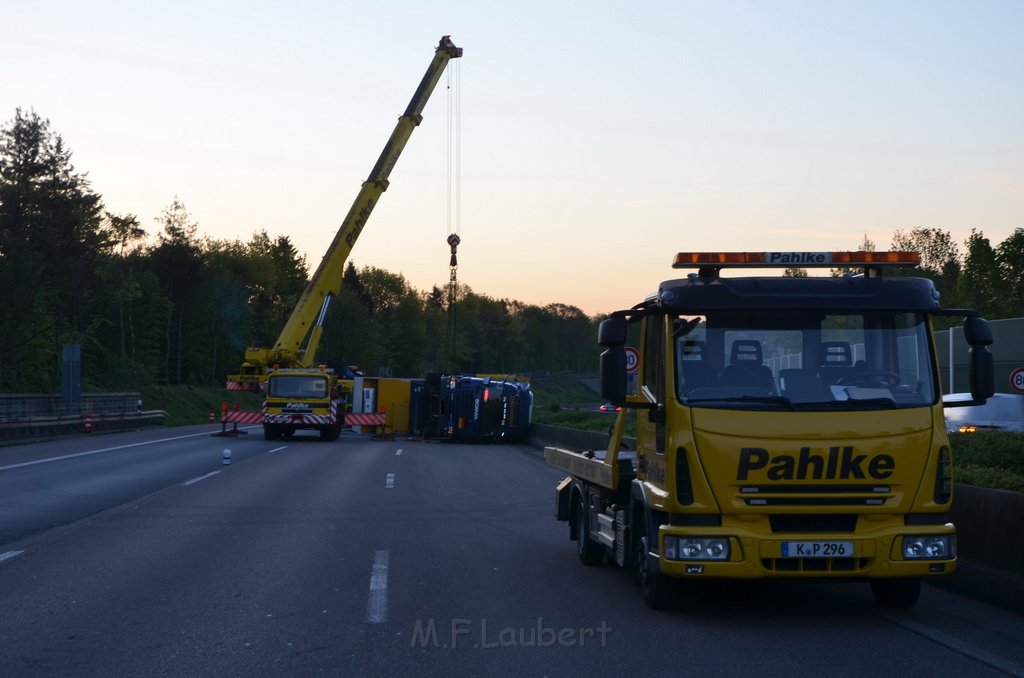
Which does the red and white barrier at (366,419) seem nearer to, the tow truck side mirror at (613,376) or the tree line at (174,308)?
the tree line at (174,308)

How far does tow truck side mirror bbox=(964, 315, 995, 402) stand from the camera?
814cm

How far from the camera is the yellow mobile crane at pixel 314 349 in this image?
128 feet

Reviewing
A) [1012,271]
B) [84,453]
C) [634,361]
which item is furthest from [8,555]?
[1012,271]

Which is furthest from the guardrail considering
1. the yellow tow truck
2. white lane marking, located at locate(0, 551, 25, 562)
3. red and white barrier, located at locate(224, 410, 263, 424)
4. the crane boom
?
the yellow tow truck

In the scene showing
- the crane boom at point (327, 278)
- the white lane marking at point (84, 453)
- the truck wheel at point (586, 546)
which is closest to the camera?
the truck wheel at point (586, 546)

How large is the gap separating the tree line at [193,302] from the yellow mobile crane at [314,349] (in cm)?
695

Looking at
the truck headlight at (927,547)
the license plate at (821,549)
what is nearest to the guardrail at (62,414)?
the license plate at (821,549)

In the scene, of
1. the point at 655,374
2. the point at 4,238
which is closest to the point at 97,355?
the point at 4,238

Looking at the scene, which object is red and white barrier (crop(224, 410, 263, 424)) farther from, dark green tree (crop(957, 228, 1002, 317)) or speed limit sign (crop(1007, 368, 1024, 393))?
dark green tree (crop(957, 228, 1002, 317))

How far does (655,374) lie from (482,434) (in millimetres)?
31299

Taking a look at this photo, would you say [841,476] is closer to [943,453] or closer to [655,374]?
[943,453]

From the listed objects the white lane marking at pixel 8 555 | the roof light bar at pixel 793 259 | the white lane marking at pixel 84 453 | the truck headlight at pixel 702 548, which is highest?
the roof light bar at pixel 793 259

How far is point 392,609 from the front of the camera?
351 inches

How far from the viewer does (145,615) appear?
8.63m
